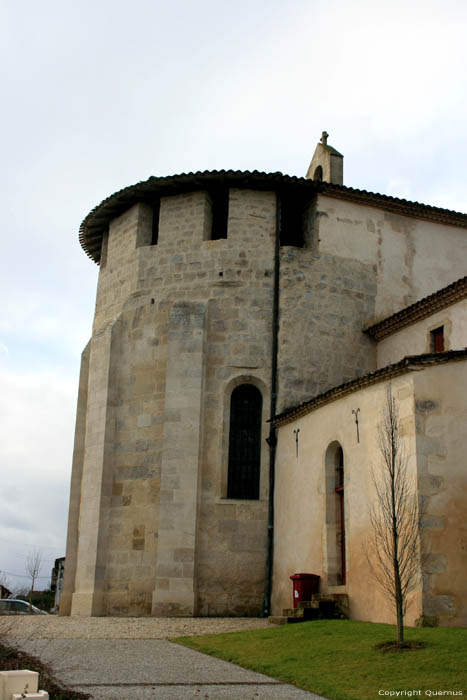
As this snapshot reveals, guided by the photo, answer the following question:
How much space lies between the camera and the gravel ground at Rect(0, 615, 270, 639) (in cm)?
1384

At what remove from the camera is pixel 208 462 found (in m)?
19.2

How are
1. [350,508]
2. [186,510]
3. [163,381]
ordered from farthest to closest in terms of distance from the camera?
[163,381] → [186,510] → [350,508]

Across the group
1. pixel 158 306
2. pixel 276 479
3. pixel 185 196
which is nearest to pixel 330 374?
pixel 276 479

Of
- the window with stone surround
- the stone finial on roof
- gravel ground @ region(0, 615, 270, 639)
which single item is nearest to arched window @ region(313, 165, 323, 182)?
the stone finial on roof

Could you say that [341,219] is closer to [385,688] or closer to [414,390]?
[414,390]

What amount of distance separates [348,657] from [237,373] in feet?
32.7

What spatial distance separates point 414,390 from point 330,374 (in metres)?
6.35

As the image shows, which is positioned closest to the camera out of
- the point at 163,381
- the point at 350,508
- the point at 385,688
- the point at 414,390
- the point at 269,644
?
the point at 385,688

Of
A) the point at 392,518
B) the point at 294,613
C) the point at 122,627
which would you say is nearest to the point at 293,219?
the point at 294,613

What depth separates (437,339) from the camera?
18.6 meters

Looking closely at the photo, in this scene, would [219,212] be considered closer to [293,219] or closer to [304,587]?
[293,219]

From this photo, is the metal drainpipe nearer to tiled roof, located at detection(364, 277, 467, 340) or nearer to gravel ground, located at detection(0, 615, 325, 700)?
gravel ground, located at detection(0, 615, 325, 700)

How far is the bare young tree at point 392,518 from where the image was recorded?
1275 centimetres

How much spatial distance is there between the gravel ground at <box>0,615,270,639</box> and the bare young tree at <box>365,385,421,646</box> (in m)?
2.69
